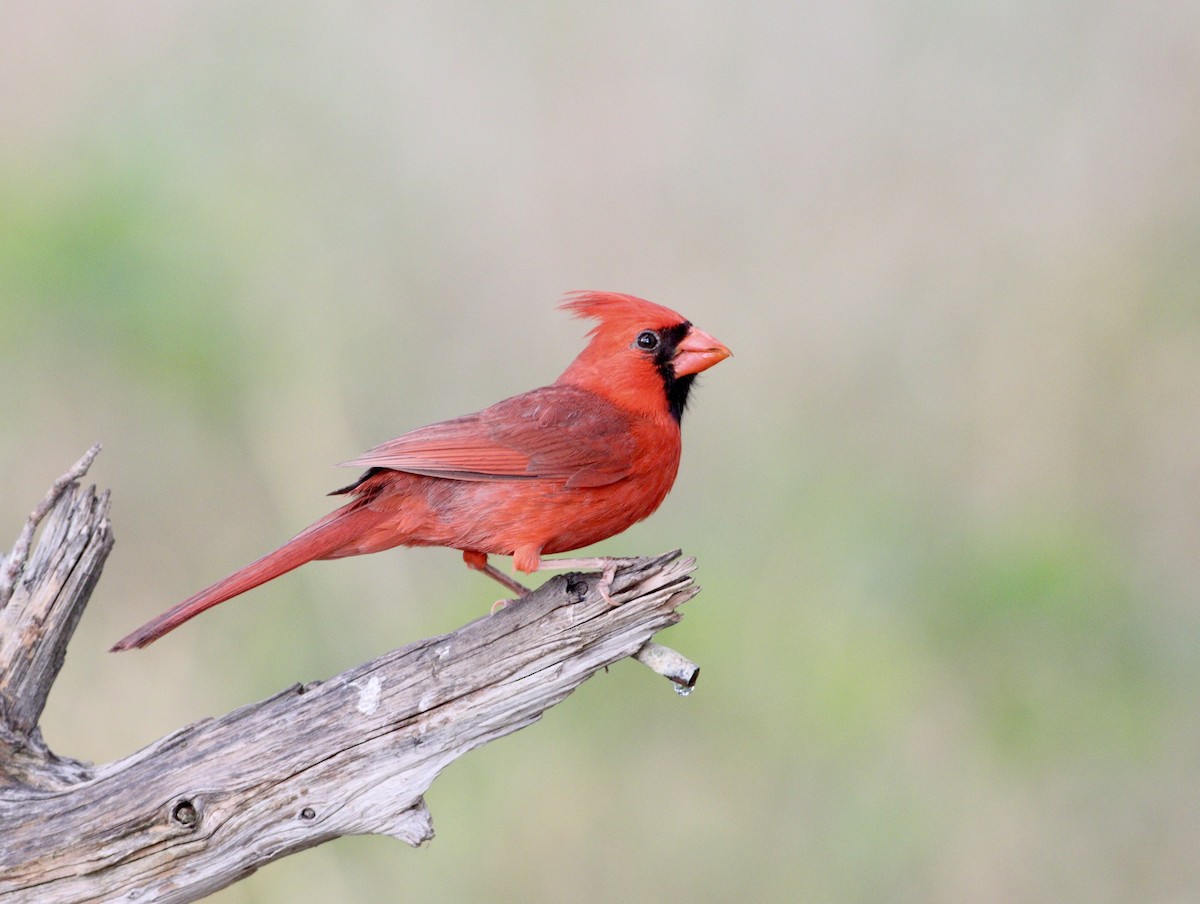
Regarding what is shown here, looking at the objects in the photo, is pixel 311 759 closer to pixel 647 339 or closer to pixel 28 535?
pixel 28 535

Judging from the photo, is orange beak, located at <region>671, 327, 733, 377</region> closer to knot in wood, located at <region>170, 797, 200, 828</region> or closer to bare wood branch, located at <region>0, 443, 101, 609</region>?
bare wood branch, located at <region>0, 443, 101, 609</region>

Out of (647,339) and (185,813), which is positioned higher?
(647,339)

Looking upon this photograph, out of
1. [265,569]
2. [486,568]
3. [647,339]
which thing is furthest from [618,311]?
[265,569]

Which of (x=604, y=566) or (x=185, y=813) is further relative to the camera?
(x=604, y=566)

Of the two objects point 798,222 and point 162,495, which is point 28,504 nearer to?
point 162,495

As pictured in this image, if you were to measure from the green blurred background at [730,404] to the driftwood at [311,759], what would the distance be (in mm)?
1329

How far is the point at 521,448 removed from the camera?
2.79 meters

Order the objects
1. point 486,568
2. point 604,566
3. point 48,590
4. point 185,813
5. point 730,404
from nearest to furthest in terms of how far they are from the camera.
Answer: point 185,813 → point 604,566 → point 48,590 → point 486,568 → point 730,404

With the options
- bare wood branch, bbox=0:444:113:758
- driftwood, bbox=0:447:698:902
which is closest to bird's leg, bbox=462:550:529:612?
driftwood, bbox=0:447:698:902

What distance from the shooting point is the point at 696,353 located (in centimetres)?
301

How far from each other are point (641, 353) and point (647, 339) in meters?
0.04

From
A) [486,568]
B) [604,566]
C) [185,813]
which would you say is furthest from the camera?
[486,568]

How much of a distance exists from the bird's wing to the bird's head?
0.12m

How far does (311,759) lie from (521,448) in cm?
77
